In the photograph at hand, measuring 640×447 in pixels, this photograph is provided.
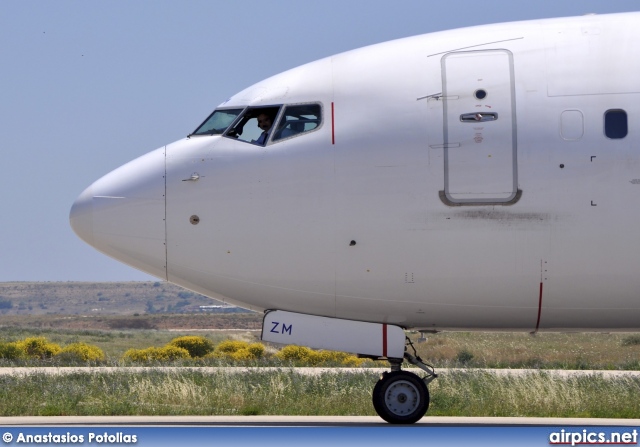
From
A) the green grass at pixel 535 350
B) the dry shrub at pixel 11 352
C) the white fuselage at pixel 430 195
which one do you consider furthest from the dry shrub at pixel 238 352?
the white fuselage at pixel 430 195

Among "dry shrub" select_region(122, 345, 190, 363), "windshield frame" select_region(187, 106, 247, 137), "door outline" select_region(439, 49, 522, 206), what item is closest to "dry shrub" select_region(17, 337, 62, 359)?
"dry shrub" select_region(122, 345, 190, 363)

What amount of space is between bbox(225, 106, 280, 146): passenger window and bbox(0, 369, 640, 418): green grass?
6.47 metres

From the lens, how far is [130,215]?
50.6ft

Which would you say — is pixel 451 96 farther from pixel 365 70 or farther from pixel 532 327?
pixel 532 327

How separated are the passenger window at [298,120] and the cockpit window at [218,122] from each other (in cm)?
70

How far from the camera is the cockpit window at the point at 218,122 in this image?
1584 centimetres

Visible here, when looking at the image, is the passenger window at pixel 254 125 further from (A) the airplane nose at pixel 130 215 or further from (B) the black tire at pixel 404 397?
(B) the black tire at pixel 404 397

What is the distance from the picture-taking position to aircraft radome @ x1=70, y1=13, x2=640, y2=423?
14.8 metres

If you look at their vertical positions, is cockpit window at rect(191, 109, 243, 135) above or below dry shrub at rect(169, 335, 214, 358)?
above

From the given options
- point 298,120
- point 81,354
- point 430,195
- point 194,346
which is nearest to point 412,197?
point 430,195

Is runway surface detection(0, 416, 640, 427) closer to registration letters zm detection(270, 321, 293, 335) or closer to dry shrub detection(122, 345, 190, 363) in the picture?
registration letters zm detection(270, 321, 293, 335)

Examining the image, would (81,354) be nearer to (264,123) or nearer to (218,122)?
(218,122)

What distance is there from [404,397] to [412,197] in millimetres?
2720

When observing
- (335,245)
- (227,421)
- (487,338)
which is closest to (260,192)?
(335,245)
